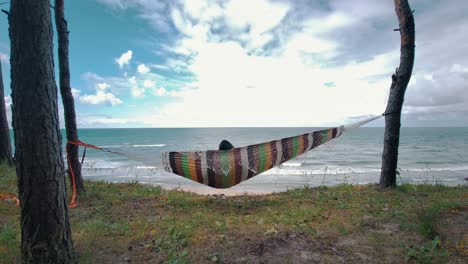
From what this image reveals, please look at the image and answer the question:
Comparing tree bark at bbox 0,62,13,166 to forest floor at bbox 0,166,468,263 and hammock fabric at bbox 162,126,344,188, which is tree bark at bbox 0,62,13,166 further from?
hammock fabric at bbox 162,126,344,188

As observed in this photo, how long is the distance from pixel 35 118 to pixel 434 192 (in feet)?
17.4

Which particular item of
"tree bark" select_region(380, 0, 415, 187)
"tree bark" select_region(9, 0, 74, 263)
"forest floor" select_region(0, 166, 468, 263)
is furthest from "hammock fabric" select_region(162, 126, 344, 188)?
"tree bark" select_region(9, 0, 74, 263)

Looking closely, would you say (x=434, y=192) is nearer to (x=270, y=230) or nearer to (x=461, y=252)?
(x=461, y=252)

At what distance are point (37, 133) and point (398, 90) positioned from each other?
15.3ft

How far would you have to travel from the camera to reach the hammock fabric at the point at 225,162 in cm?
414

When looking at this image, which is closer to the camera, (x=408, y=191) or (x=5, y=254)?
(x=5, y=254)

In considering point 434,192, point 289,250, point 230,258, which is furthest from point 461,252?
point 434,192

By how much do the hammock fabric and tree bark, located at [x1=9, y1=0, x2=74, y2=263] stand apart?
2295 mm

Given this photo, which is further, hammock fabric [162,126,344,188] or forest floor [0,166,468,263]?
hammock fabric [162,126,344,188]

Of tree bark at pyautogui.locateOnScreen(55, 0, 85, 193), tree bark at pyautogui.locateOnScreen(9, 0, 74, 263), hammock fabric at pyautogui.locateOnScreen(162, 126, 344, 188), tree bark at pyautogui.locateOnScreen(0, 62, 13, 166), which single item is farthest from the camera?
tree bark at pyautogui.locateOnScreen(0, 62, 13, 166)

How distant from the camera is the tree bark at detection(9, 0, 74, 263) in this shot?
1.75m

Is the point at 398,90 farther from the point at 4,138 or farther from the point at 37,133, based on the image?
the point at 4,138

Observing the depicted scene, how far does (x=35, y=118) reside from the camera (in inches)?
69.3

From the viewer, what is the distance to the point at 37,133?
5.81 ft
